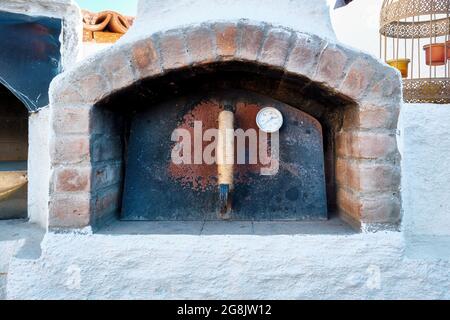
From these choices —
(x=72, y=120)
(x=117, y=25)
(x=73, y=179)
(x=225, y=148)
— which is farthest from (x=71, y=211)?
(x=117, y=25)

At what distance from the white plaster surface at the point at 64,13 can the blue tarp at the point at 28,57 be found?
0.04 m

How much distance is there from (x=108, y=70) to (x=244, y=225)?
0.82 meters

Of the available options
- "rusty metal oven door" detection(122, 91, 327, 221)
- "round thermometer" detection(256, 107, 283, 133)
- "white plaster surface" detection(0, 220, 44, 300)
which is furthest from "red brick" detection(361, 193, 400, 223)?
"white plaster surface" detection(0, 220, 44, 300)

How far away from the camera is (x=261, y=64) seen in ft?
4.16

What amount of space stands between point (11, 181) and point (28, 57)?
792 mm

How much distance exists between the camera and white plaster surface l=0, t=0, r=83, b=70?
1.75 m

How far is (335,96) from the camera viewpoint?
1.35 meters

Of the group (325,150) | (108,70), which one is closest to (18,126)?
(108,70)

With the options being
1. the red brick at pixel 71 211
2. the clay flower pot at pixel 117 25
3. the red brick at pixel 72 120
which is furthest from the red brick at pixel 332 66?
the clay flower pot at pixel 117 25

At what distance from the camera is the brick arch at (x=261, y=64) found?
1242 mm

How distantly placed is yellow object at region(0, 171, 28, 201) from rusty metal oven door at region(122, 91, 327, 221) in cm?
91

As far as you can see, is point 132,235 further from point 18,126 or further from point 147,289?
point 18,126

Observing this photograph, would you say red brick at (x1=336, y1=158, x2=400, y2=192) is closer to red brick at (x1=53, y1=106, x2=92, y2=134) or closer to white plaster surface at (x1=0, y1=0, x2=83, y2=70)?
red brick at (x1=53, y1=106, x2=92, y2=134)

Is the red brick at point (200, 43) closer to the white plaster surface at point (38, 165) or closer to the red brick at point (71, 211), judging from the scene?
the red brick at point (71, 211)
